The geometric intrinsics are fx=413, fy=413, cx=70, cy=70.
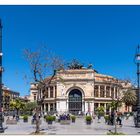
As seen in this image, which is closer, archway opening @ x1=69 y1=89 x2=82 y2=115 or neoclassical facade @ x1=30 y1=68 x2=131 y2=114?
archway opening @ x1=69 y1=89 x2=82 y2=115

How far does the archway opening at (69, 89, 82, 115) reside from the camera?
3802 inches

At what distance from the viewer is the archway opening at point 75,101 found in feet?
317

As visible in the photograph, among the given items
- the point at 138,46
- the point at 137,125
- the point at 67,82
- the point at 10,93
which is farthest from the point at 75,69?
the point at 138,46

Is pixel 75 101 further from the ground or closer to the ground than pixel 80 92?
closer to the ground

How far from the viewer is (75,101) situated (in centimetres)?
9756

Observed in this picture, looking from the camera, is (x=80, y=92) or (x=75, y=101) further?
(x=80, y=92)

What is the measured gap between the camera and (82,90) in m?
97.8

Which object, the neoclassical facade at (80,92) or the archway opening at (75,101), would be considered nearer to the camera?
the archway opening at (75,101)

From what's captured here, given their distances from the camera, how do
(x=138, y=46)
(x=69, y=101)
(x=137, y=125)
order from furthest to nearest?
(x=69, y=101) → (x=137, y=125) → (x=138, y=46)
